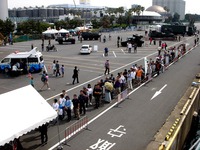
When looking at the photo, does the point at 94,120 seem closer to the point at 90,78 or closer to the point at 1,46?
the point at 90,78

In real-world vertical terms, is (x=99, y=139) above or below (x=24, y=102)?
below

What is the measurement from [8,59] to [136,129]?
692 inches

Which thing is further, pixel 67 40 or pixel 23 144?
pixel 67 40

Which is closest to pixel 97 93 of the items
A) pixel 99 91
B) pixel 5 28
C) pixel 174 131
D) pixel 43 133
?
pixel 99 91

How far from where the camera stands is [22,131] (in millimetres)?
9867

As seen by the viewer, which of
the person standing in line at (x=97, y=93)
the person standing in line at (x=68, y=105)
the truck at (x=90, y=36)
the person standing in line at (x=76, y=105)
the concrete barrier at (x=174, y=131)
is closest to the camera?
the concrete barrier at (x=174, y=131)

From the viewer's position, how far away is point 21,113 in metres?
A: 10.6

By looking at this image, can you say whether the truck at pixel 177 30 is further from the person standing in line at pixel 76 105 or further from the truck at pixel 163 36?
the person standing in line at pixel 76 105

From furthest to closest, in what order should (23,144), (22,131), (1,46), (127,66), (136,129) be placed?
(1,46) < (127,66) < (136,129) < (23,144) < (22,131)

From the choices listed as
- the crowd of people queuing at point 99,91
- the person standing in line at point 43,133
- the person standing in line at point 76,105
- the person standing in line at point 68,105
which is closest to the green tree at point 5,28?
the crowd of people queuing at point 99,91

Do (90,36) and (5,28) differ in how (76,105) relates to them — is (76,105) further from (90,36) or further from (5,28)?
(5,28)

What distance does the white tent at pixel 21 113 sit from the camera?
9593mm

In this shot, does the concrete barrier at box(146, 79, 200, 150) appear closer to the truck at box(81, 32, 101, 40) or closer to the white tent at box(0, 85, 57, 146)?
the white tent at box(0, 85, 57, 146)

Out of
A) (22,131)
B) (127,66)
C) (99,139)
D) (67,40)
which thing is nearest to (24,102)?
(22,131)
